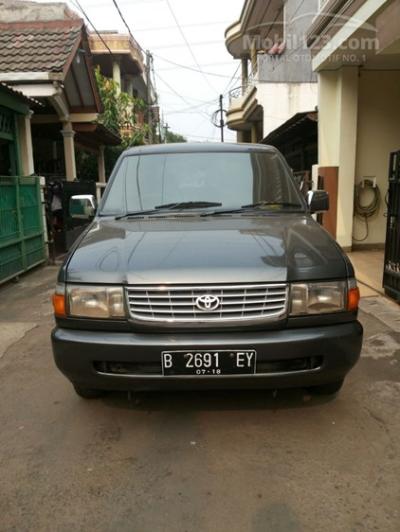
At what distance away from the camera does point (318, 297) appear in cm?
284

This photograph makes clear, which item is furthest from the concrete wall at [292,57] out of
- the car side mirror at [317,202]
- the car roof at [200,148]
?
the car side mirror at [317,202]

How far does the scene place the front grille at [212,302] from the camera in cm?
273

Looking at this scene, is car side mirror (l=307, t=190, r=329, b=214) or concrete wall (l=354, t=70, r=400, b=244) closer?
car side mirror (l=307, t=190, r=329, b=214)

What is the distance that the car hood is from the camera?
9.08 ft

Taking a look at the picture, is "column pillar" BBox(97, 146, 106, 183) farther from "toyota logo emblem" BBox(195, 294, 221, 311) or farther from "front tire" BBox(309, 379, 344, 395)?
"toyota logo emblem" BBox(195, 294, 221, 311)

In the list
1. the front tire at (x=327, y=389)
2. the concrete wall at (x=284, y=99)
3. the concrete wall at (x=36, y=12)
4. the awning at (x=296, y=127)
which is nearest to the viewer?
the front tire at (x=327, y=389)

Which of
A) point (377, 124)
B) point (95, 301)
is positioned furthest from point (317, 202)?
point (377, 124)

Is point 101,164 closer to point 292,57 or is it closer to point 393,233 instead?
point 292,57

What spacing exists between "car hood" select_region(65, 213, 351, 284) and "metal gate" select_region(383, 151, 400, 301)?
280cm

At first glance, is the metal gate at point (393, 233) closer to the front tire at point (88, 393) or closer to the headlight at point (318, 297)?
the headlight at point (318, 297)

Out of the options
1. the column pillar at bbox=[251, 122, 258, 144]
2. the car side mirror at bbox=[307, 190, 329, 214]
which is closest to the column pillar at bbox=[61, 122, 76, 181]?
the car side mirror at bbox=[307, 190, 329, 214]

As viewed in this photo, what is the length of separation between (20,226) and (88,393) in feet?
17.8

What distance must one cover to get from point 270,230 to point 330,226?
268 inches

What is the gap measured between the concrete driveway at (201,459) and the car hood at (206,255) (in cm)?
99
